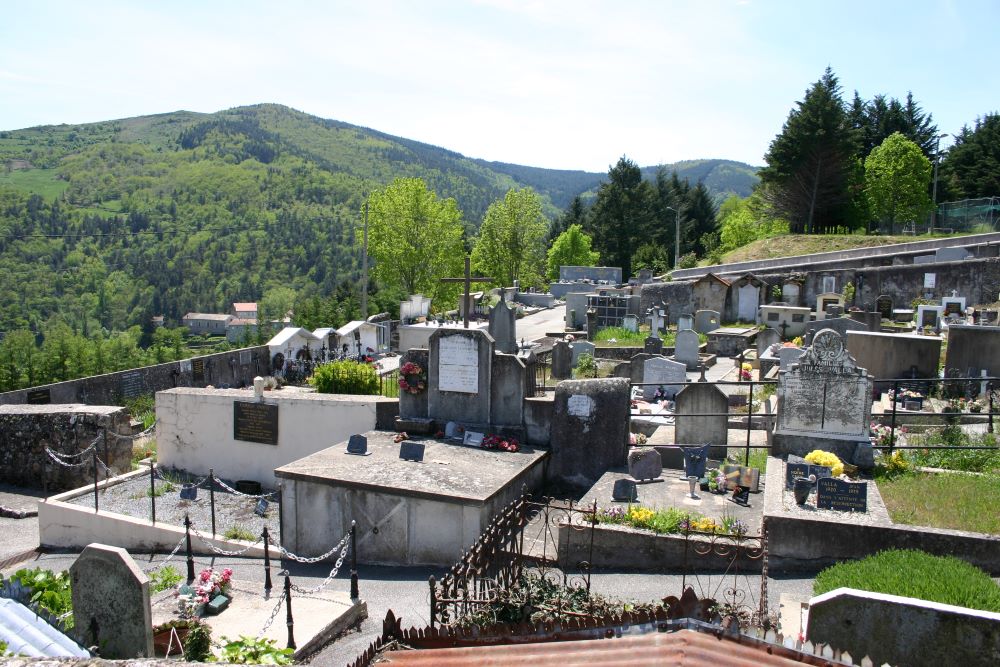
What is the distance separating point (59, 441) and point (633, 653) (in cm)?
1401

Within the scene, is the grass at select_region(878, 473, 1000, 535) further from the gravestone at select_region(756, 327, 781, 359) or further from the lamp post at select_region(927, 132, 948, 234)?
the lamp post at select_region(927, 132, 948, 234)

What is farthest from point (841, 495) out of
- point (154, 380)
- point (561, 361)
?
point (154, 380)

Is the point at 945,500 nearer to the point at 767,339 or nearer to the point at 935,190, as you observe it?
the point at 767,339

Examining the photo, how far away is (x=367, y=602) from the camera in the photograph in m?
7.79

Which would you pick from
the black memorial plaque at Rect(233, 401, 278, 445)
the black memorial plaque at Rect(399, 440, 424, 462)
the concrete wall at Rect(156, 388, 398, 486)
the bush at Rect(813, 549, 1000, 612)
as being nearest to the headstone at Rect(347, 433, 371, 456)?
the black memorial plaque at Rect(399, 440, 424, 462)

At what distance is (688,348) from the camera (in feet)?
71.7

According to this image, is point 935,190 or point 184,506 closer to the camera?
Result: point 184,506

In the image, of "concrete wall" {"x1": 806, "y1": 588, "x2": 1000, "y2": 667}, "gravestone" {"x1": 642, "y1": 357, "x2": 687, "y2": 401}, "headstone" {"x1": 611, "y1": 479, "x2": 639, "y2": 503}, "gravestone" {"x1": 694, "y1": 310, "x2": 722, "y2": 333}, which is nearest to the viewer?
"concrete wall" {"x1": 806, "y1": 588, "x2": 1000, "y2": 667}

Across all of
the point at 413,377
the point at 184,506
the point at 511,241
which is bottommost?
the point at 184,506

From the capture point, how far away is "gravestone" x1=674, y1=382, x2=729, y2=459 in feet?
36.7

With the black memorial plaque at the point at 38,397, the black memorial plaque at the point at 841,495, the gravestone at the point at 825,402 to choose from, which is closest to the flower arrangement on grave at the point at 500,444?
the gravestone at the point at 825,402

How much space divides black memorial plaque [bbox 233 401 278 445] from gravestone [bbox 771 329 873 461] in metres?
8.54

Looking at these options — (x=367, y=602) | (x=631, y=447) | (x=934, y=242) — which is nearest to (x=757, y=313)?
(x=934, y=242)

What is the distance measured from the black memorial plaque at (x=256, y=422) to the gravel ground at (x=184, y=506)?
0.97 meters
